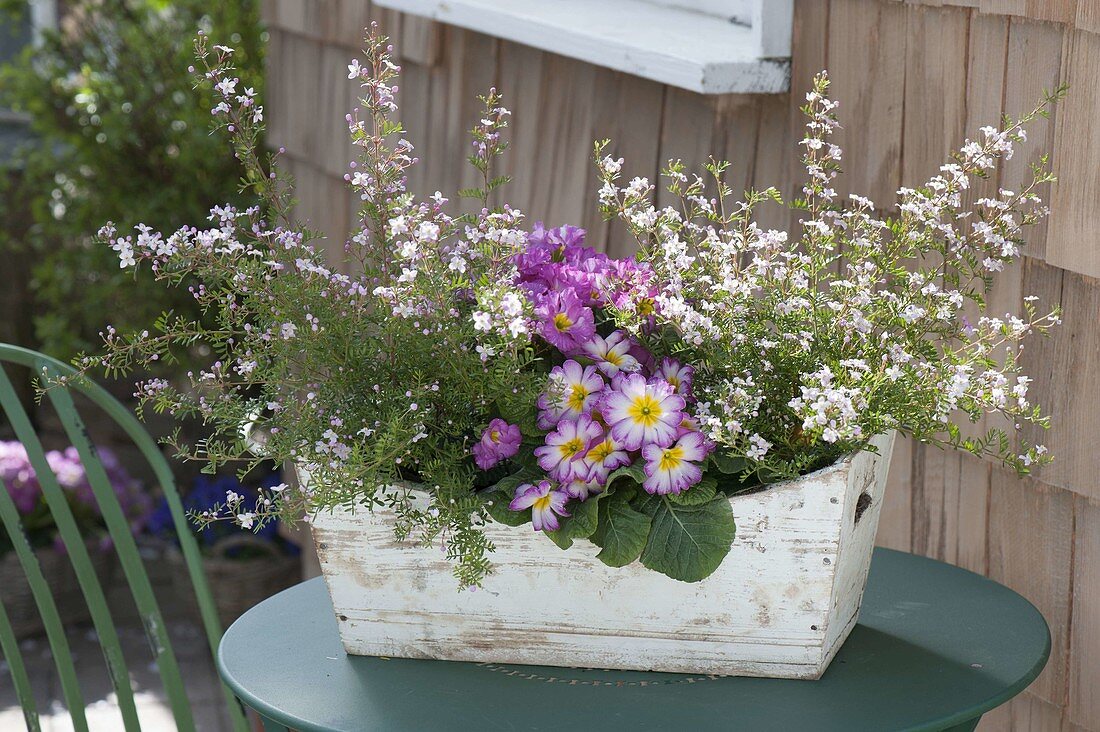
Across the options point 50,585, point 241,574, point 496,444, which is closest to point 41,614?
point 496,444

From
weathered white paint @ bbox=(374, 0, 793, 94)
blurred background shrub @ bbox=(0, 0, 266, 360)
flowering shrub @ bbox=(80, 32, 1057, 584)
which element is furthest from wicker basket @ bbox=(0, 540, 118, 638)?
flowering shrub @ bbox=(80, 32, 1057, 584)

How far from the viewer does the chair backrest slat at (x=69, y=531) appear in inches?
54.4

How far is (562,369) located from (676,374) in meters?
0.09

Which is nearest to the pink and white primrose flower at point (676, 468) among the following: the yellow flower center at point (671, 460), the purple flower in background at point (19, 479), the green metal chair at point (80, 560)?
the yellow flower center at point (671, 460)

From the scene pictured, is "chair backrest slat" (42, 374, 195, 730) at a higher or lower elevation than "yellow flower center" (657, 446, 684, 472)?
lower

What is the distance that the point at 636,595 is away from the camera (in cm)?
100

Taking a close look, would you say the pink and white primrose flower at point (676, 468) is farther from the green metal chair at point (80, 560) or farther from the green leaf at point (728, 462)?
the green metal chair at point (80, 560)

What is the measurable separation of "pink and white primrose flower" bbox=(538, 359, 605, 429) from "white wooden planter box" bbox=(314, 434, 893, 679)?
10 centimetres

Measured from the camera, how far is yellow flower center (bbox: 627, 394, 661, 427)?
91 cm

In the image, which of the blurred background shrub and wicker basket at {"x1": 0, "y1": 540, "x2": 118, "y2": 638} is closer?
wicker basket at {"x1": 0, "y1": 540, "x2": 118, "y2": 638}

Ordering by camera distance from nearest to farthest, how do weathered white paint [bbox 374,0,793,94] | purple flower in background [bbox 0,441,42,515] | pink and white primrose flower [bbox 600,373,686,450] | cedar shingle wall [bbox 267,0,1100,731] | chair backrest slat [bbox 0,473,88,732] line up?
pink and white primrose flower [bbox 600,373,686,450] → cedar shingle wall [bbox 267,0,1100,731] → chair backrest slat [bbox 0,473,88,732] → weathered white paint [bbox 374,0,793,94] → purple flower in background [bbox 0,441,42,515]

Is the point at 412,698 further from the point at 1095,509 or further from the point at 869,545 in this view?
the point at 1095,509

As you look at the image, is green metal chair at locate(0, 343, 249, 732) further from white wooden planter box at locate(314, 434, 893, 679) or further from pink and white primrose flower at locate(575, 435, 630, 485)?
pink and white primrose flower at locate(575, 435, 630, 485)

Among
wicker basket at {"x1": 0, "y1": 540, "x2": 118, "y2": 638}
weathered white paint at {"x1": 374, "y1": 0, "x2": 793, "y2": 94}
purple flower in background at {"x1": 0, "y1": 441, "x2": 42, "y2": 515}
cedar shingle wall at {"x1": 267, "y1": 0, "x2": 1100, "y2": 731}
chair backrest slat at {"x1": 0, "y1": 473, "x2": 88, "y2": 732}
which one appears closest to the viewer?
cedar shingle wall at {"x1": 267, "y1": 0, "x2": 1100, "y2": 731}
